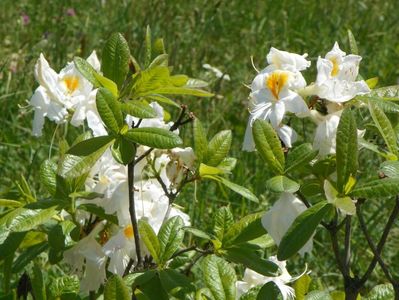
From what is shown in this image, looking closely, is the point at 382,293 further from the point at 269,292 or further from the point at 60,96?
the point at 60,96

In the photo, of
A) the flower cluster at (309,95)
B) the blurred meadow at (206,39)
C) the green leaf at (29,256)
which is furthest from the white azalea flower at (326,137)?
the blurred meadow at (206,39)

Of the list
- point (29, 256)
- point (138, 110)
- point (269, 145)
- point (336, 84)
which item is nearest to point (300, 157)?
point (269, 145)

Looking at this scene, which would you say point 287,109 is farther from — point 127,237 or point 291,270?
point 291,270

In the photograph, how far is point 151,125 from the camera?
153 cm

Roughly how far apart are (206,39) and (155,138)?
124 inches

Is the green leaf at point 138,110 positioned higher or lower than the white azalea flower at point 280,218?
higher

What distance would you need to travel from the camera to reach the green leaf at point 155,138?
4.35 feet

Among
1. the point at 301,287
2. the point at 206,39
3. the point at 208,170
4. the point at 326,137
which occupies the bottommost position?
the point at 206,39

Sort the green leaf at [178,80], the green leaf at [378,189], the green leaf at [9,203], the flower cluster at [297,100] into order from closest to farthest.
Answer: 1. the green leaf at [378,189]
2. the flower cluster at [297,100]
3. the green leaf at [178,80]
4. the green leaf at [9,203]

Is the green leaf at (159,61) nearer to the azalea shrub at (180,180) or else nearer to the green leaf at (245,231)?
the azalea shrub at (180,180)

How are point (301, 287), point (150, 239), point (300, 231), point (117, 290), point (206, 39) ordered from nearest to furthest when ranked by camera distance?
point (300, 231) → point (117, 290) → point (150, 239) → point (301, 287) → point (206, 39)

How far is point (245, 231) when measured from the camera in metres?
1.44

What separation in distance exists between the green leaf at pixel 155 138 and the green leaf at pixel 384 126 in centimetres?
29

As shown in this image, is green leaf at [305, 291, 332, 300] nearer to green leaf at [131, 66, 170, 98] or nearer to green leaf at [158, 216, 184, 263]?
green leaf at [158, 216, 184, 263]
